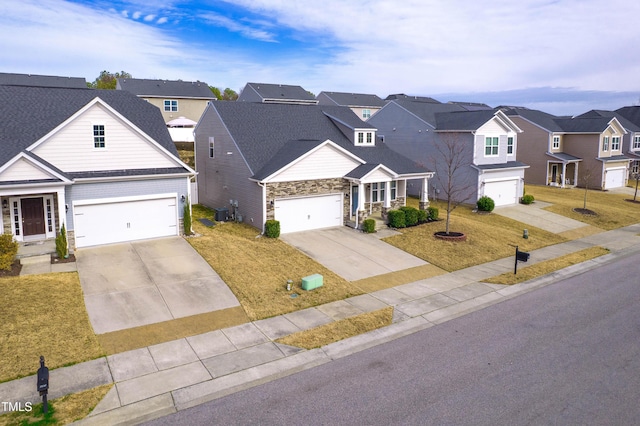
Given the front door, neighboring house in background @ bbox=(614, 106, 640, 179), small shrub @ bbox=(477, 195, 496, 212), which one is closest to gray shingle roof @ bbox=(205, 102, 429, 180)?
small shrub @ bbox=(477, 195, 496, 212)

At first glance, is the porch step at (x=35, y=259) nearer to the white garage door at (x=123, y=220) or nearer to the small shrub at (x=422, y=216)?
the white garage door at (x=123, y=220)

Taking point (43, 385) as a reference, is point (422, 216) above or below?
above

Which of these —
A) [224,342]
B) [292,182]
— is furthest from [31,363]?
[292,182]

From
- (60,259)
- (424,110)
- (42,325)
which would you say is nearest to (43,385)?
(42,325)

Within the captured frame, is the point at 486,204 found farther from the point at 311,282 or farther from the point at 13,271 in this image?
the point at 13,271

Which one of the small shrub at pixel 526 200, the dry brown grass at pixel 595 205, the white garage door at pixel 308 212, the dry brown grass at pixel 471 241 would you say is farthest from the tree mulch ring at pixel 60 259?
the dry brown grass at pixel 595 205

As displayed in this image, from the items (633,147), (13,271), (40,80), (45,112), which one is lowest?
(13,271)
